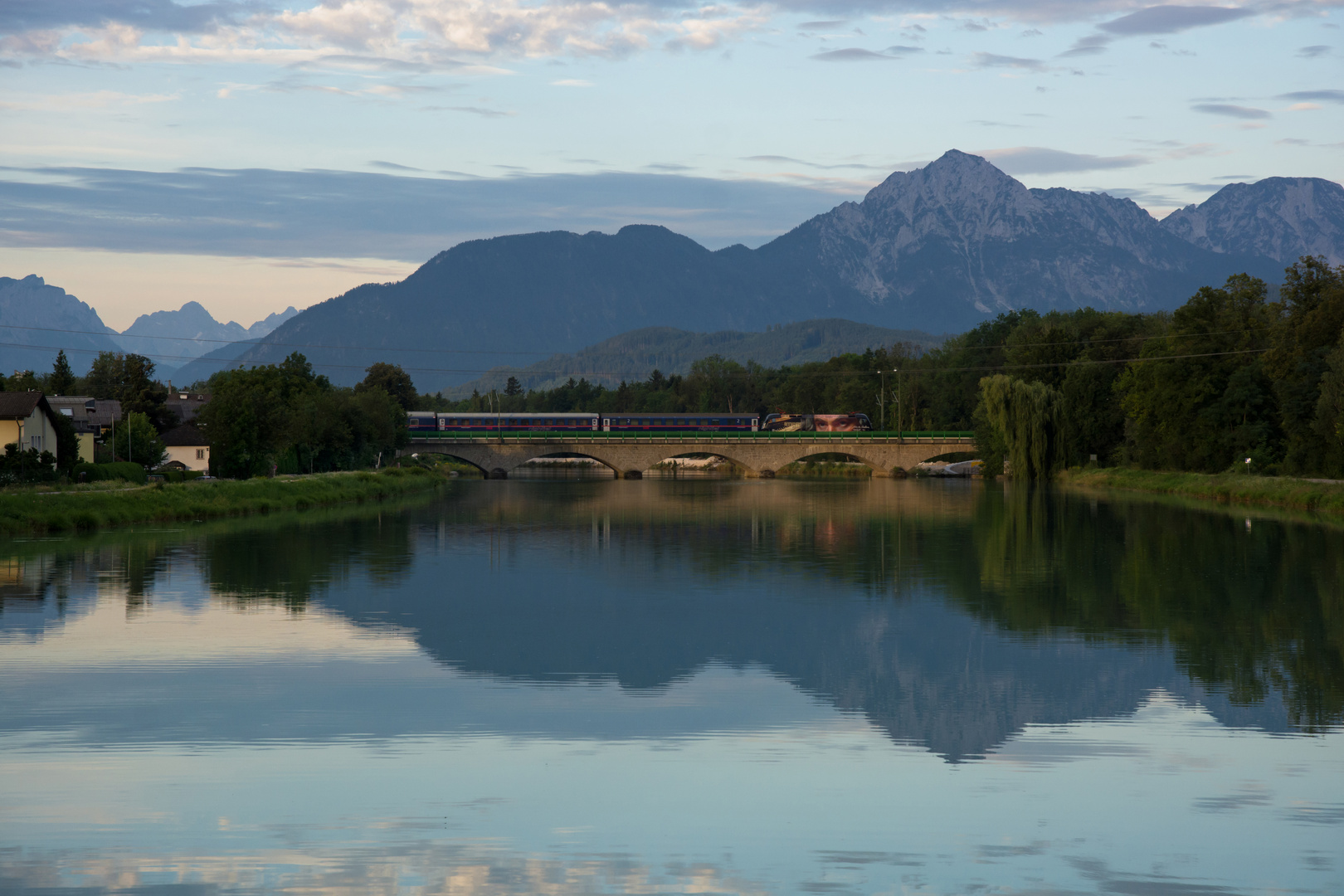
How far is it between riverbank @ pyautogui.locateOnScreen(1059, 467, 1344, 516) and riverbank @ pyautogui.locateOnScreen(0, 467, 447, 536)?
148ft

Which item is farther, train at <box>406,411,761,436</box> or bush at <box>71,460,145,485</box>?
train at <box>406,411,761,436</box>

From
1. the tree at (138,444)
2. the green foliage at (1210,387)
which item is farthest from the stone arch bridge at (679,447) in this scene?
the tree at (138,444)

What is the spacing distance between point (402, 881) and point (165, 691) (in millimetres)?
8410

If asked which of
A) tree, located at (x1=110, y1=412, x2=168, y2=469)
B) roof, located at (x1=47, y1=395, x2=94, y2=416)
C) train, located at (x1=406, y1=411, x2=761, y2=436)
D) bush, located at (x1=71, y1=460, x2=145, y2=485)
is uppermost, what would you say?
roof, located at (x1=47, y1=395, x2=94, y2=416)

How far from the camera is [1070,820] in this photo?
10.4 meters

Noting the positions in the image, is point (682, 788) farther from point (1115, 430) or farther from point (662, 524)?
point (1115, 430)

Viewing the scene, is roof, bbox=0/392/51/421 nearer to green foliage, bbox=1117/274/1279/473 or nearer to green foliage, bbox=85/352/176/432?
green foliage, bbox=85/352/176/432

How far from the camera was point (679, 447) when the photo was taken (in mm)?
124938

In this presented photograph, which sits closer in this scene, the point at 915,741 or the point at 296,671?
the point at 915,741

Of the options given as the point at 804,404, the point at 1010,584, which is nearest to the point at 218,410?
the point at 1010,584

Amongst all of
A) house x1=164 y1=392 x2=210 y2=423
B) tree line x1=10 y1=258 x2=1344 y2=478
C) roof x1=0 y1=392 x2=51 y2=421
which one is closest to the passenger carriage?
tree line x1=10 y1=258 x2=1344 y2=478

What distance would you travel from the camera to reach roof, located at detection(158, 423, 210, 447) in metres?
84.2

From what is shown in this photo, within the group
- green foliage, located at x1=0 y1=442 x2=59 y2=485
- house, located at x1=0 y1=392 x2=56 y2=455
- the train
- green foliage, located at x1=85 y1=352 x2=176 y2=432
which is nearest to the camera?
green foliage, located at x1=0 y1=442 x2=59 y2=485

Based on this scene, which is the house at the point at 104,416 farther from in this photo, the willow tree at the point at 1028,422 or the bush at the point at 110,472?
the willow tree at the point at 1028,422
